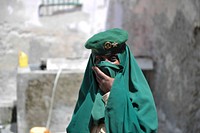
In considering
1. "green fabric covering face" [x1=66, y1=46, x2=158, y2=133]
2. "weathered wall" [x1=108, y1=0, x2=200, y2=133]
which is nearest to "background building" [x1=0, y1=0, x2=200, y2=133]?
"weathered wall" [x1=108, y1=0, x2=200, y2=133]

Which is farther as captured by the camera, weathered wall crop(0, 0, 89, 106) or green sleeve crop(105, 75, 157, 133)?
weathered wall crop(0, 0, 89, 106)

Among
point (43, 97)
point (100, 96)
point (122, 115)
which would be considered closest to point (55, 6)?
point (43, 97)

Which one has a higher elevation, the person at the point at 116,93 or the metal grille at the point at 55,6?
the person at the point at 116,93

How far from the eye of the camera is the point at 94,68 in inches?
62.2

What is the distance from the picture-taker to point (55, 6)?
4.86 metres

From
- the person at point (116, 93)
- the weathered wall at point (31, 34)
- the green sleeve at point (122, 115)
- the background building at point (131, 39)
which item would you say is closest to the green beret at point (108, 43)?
the person at point (116, 93)

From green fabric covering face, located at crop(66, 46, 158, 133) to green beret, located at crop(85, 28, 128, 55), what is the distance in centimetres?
5

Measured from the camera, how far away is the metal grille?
4.80 meters

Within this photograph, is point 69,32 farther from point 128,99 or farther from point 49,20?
point 128,99

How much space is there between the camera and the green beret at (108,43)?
5.05ft

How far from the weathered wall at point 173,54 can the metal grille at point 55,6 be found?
0.89 m

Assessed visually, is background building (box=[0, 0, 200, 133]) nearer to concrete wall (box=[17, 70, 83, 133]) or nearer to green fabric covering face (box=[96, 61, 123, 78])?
concrete wall (box=[17, 70, 83, 133])

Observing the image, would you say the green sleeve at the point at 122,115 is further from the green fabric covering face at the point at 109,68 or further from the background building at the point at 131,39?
the background building at the point at 131,39

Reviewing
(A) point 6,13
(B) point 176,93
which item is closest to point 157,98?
(B) point 176,93
